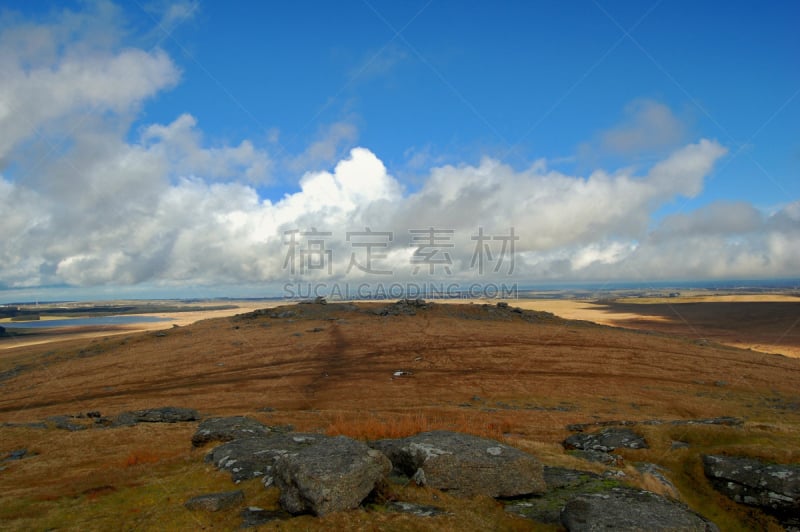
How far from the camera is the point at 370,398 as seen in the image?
31844 mm

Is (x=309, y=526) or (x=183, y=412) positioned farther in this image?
(x=183, y=412)

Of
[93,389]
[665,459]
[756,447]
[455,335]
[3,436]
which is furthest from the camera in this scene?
[455,335]

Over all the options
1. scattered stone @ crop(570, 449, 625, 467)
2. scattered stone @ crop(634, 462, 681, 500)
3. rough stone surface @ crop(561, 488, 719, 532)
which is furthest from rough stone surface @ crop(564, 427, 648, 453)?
rough stone surface @ crop(561, 488, 719, 532)

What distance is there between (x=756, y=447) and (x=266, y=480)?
524 inches

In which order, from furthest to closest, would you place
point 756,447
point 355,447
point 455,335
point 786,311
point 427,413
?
1. point 786,311
2. point 455,335
3. point 427,413
4. point 756,447
5. point 355,447

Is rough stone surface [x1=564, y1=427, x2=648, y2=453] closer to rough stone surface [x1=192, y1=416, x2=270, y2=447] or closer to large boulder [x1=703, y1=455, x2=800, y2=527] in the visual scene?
large boulder [x1=703, y1=455, x2=800, y2=527]

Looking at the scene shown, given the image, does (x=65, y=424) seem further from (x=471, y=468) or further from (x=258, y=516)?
(x=471, y=468)

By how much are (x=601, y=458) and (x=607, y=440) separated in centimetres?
318

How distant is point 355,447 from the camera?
984 cm

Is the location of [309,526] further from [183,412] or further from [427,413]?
[183,412]

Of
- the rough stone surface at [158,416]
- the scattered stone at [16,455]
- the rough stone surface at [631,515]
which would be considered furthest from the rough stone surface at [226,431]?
the rough stone surface at [631,515]

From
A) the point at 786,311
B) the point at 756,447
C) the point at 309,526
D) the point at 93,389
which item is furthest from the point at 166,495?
the point at 786,311

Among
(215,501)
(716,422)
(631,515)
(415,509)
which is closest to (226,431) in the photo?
(215,501)

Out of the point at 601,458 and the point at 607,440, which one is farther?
the point at 607,440
